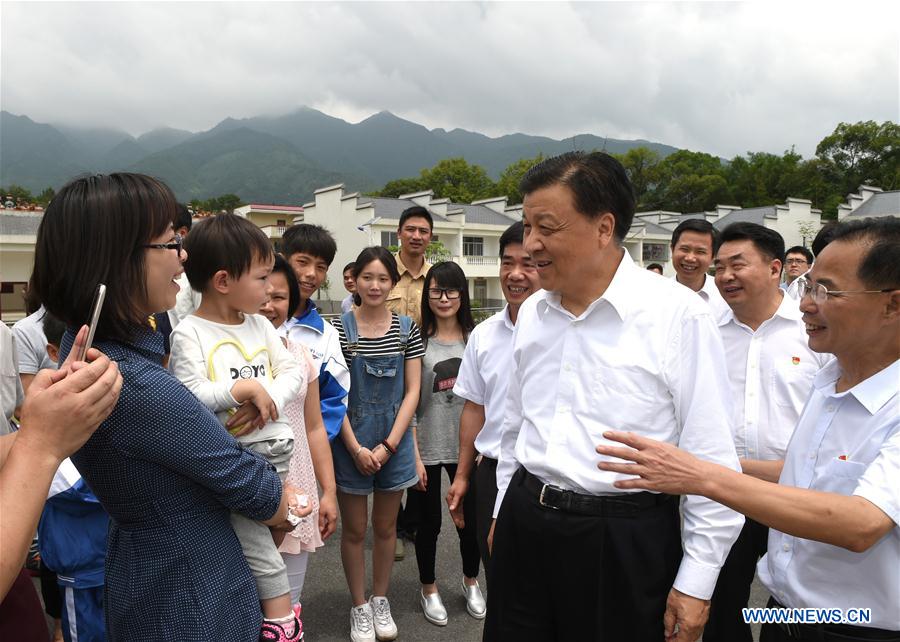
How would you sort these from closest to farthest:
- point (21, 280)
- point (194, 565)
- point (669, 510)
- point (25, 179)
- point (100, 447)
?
point (100, 447) < point (194, 565) < point (669, 510) < point (21, 280) < point (25, 179)

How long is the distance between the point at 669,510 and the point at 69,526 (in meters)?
2.43

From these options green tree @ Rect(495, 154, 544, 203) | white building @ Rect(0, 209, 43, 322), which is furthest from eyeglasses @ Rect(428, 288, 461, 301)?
green tree @ Rect(495, 154, 544, 203)

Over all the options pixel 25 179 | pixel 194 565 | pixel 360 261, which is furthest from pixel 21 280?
pixel 25 179

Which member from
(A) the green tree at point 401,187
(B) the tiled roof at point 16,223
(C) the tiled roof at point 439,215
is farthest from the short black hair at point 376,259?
(A) the green tree at point 401,187

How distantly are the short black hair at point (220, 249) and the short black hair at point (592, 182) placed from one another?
1.04m

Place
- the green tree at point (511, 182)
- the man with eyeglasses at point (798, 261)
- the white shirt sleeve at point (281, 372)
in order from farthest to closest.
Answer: the green tree at point (511, 182) → the man with eyeglasses at point (798, 261) → the white shirt sleeve at point (281, 372)

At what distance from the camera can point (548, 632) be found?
1.89 m

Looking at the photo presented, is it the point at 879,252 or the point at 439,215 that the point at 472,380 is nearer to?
the point at 879,252

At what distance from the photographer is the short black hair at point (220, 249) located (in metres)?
2.04

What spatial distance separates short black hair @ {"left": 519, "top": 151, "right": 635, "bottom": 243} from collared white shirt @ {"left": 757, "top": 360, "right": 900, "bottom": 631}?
862 millimetres

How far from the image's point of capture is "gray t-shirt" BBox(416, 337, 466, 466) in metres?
3.56

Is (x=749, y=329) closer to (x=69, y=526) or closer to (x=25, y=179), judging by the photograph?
(x=69, y=526)

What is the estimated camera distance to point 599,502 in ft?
5.72

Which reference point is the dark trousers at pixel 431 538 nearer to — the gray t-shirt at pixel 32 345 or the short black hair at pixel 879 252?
the gray t-shirt at pixel 32 345
